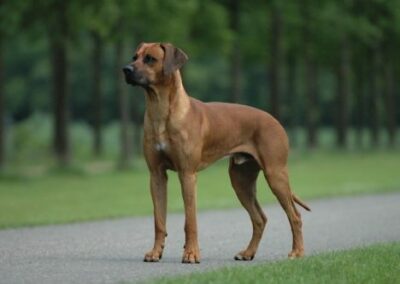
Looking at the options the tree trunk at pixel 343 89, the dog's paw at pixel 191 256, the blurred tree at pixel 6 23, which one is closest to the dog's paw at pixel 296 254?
the dog's paw at pixel 191 256

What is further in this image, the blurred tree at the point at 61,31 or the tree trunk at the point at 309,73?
the tree trunk at the point at 309,73

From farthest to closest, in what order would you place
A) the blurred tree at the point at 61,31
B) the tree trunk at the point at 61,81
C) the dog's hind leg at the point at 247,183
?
the tree trunk at the point at 61,81
the blurred tree at the point at 61,31
the dog's hind leg at the point at 247,183

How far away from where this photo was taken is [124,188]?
24.5 metres

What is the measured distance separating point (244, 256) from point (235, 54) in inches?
1097

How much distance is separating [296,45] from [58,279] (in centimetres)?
4048

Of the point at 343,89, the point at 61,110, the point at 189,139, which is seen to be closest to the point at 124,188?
the point at 61,110

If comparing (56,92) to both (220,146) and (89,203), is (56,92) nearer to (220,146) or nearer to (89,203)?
(89,203)

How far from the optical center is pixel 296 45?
159ft

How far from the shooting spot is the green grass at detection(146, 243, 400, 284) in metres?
8.40

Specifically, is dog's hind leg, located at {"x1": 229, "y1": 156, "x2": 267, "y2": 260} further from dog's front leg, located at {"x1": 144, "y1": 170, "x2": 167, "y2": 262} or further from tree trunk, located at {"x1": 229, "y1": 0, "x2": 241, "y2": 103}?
tree trunk, located at {"x1": 229, "y1": 0, "x2": 241, "y2": 103}

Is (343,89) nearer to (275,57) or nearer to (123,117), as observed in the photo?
(275,57)

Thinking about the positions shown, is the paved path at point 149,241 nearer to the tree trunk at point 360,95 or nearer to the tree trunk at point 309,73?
the tree trunk at point 309,73

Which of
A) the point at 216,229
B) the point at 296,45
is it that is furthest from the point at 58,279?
the point at 296,45

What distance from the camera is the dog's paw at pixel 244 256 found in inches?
424
